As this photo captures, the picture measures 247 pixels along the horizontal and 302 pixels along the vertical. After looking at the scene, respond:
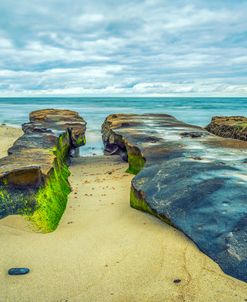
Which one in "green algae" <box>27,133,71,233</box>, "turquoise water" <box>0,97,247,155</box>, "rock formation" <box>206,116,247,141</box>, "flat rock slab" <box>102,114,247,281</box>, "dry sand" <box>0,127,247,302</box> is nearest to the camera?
"dry sand" <box>0,127,247,302</box>

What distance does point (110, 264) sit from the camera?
2943 mm

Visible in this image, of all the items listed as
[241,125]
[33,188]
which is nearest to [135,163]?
[33,188]

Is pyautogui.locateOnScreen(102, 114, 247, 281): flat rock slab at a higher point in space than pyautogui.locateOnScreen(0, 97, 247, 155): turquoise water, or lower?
higher

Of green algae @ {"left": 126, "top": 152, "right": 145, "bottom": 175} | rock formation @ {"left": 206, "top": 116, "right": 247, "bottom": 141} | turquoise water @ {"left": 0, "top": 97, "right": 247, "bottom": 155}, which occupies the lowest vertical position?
turquoise water @ {"left": 0, "top": 97, "right": 247, "bottom": 155}

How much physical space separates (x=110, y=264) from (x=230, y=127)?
25.6 ft

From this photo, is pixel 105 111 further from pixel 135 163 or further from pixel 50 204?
pixel 50 204

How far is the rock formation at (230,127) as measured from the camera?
9.30 meters

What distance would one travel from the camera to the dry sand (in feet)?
8.40

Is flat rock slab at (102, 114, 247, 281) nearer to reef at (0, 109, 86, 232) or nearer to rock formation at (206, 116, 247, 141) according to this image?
reef at (0, 109, 86, 232)

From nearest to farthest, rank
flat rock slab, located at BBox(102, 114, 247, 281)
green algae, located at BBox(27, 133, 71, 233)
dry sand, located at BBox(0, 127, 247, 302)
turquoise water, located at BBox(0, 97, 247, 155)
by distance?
dry sand, located at BBox(0, 127, 247, 302) → flat rock slab, located at BBox(102, 114, 247, 281) → green algae, located at BBox(27, 133, 71, 233) → turquoise water, located at BBox(0, 97, 247, 155)

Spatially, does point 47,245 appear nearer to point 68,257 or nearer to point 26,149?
point 68,257

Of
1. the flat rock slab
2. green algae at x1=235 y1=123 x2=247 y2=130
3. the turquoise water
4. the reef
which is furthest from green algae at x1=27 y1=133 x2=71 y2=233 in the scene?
the turquoise water

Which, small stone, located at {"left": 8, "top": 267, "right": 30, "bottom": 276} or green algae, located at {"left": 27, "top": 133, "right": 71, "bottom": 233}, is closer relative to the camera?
small stone, located at {"left": 8, "top": 267, "right": 30, "bottom": 276}

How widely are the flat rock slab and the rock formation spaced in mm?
2818
